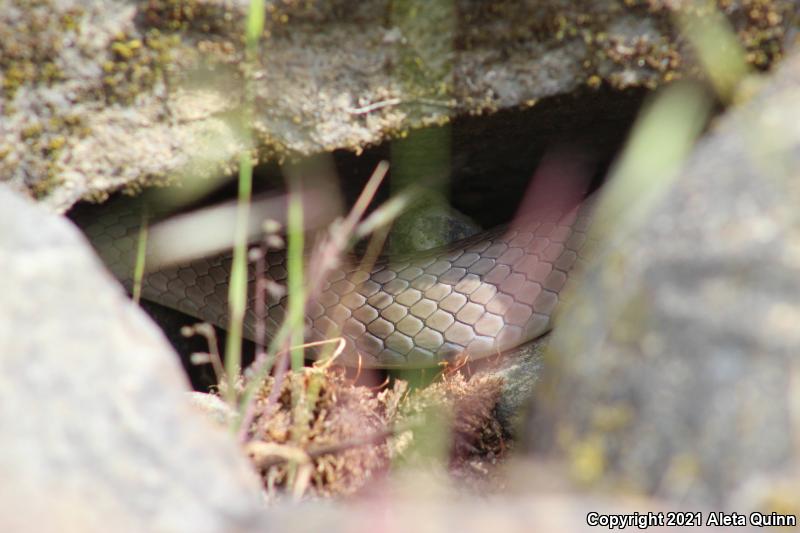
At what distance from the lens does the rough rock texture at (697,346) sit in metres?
1.00

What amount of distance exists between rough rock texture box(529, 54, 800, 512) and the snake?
41.0 inches

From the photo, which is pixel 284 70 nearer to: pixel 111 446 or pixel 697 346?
pixel 111 446

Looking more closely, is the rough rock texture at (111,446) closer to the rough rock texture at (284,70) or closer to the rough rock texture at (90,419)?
the rough rock texture at (90,419)

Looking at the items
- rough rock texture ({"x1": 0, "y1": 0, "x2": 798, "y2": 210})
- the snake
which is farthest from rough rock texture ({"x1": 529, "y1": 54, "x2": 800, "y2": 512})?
the snake

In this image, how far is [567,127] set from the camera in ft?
7.07

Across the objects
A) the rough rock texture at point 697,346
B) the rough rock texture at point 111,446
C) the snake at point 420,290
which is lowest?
the snake at point 420,290

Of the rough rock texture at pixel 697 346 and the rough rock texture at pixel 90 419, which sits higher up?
the rough rock texture at pixel 697 346

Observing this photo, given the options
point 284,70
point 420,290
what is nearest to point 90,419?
point 284,70

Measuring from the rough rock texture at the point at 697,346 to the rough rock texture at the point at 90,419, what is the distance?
48 centimetres

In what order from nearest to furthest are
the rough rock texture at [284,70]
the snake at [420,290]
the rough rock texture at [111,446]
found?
the rough rock texture at [111,446] < the rough rock texture at [284,70] < the snake at [420,290]

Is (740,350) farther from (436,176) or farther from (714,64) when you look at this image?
(436,176)

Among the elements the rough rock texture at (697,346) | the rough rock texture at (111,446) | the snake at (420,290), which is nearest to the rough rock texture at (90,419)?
the rough rock texture at (111,446)

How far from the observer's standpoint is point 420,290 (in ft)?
7.57

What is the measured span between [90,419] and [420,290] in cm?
133
